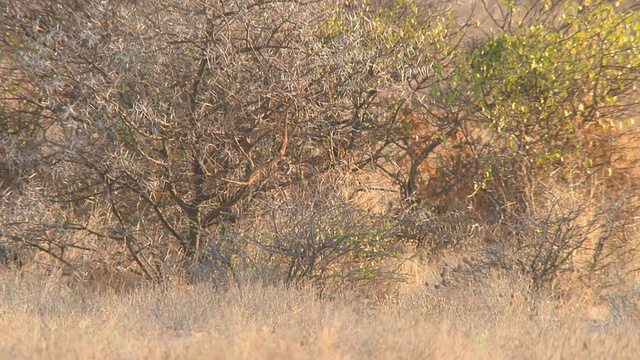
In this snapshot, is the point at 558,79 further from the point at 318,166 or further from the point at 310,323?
the point at 310,323

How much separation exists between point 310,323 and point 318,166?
3461 millimetres

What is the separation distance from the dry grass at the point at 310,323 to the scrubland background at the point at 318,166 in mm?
49

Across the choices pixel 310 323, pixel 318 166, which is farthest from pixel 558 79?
pixel 310 323

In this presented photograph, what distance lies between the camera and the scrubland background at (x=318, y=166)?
6426mm

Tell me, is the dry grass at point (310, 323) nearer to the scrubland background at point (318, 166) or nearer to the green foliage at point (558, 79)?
the scrubland background at point (318, 166)

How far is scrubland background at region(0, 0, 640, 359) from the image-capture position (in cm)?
643

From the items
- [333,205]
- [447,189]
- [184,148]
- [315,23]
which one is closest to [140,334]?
[333,205]

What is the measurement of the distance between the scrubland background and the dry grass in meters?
0.05

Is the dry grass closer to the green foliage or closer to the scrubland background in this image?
the scrubland background

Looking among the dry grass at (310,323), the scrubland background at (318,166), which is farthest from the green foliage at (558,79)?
the dry grass at (310,323)

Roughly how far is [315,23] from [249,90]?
1149 millimetres

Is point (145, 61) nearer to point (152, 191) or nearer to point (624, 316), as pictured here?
point (152, 191)

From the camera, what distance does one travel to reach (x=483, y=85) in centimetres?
882

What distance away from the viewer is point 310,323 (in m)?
5.36
